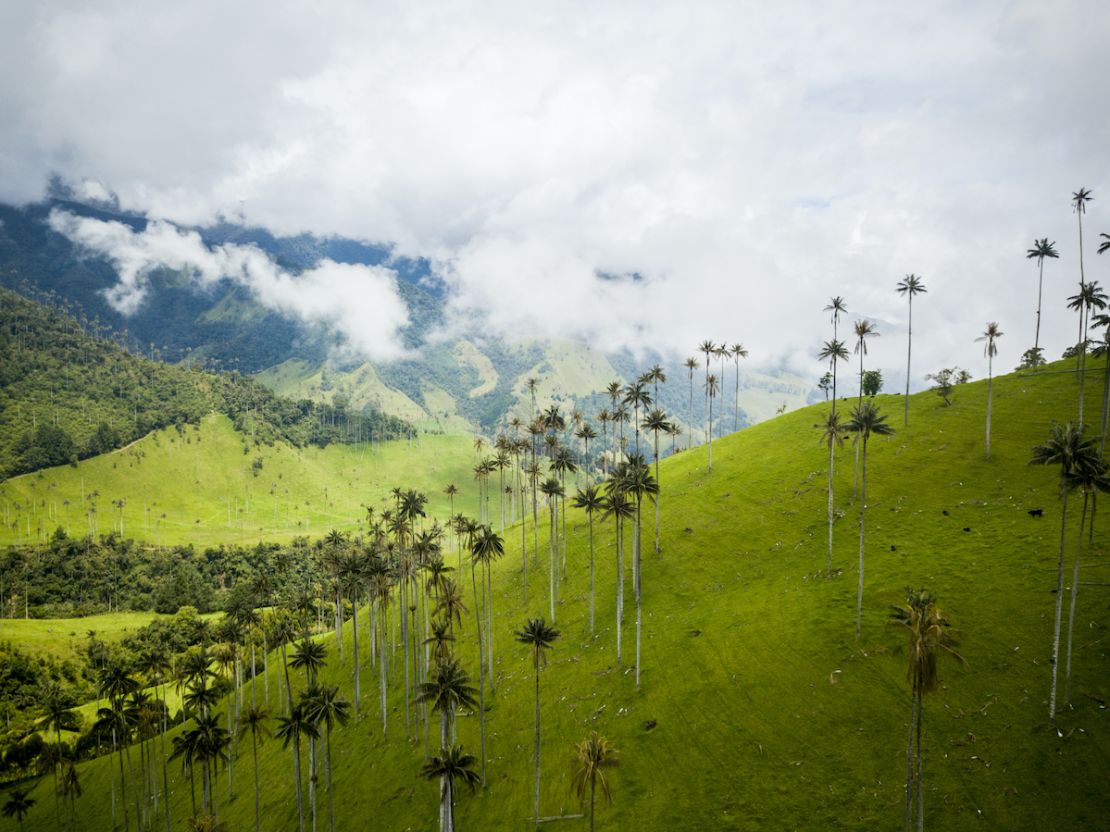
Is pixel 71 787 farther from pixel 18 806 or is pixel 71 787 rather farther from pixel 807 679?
pixel 807 679

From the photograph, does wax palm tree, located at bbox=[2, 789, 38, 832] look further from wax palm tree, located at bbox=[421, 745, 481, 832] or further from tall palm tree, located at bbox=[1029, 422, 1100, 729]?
tall palm tree, located at bbox=[1029, 422, 1100, 729]

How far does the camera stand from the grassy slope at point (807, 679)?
4731 cm

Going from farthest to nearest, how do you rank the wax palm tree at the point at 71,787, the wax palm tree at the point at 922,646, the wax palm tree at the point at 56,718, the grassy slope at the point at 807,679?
1. the wax palm tree at the point at 71,787
2. the wax palm tree at the point at 56,718
3. the grassy slope at the point at 807,679
4. the wax palm tree at the point at 922,646

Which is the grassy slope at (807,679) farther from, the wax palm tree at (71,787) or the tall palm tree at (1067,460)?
the tall palm tree at (1067,460)

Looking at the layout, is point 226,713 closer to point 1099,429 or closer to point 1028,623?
point 1028,623

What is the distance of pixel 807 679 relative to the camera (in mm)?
60031

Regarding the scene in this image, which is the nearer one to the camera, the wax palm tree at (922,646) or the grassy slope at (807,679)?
the wax palm tree at (922,646)

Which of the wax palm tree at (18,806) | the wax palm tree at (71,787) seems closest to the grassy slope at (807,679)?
the wax palm tree at (71,787)

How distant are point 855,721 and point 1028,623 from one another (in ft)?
68.9

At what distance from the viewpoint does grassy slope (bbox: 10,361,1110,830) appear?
155ft

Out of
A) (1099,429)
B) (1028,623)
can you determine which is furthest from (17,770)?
(1099,429)

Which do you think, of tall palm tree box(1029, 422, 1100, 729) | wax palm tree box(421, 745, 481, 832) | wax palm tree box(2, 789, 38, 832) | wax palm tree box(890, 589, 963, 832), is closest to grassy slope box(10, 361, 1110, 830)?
wax palm tree box(2, 789, 38, 832)

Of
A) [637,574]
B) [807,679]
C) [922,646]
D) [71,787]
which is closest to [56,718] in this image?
[71,787]

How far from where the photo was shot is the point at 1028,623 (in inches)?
2265
